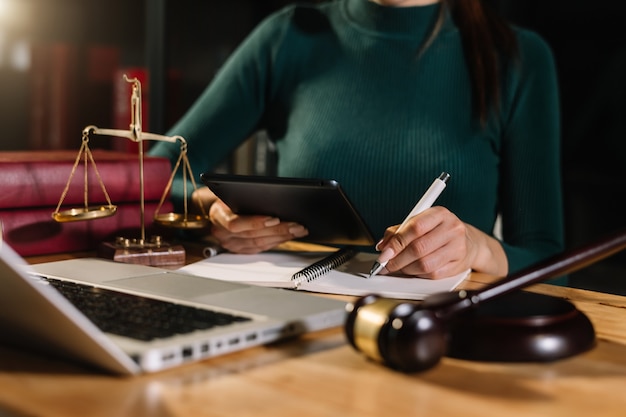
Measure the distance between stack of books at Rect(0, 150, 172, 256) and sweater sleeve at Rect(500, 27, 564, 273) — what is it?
596 millimetres

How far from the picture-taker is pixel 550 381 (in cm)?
61

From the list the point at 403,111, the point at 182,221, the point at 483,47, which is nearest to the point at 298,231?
the point at 182,221

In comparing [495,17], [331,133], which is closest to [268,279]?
[331,133]

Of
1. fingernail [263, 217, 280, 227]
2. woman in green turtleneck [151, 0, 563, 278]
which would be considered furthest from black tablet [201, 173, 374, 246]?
woman in green turtleneck [151, 0, 563, 278]

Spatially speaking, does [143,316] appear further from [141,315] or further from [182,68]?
[182,68]

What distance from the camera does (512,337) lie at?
0.65 metres

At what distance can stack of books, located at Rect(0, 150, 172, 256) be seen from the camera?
107cm

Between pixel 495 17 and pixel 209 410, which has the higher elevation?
pixel 495 17

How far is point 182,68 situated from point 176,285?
5.15ft

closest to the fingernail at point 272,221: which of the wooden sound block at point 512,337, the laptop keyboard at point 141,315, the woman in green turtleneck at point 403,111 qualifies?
the woman in green turtleneck at point 403,111

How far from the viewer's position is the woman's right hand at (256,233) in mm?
1112

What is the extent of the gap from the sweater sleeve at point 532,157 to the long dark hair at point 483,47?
27 millimetres

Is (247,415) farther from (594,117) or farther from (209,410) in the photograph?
(594,117)

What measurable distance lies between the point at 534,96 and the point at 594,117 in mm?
1002
